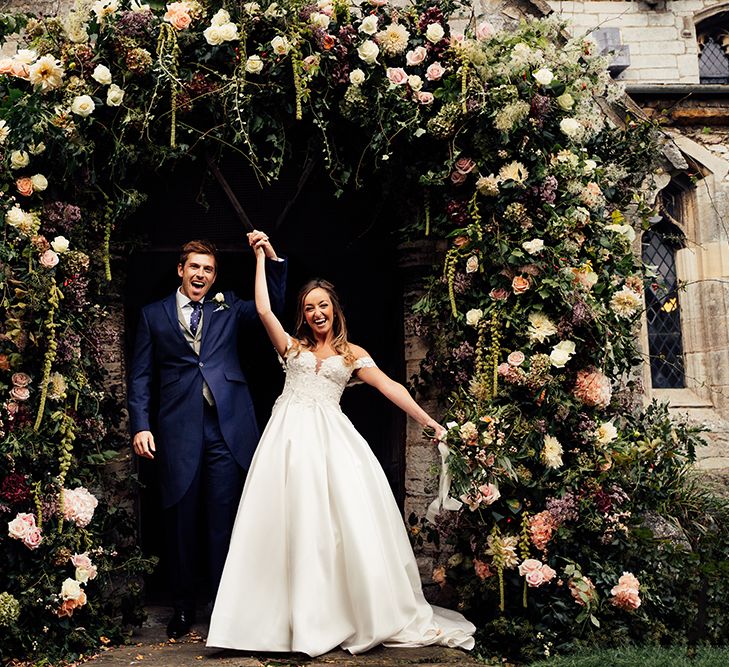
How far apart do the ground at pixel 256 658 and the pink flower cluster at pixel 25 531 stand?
28.8 inches

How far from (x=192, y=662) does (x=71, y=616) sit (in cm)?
79

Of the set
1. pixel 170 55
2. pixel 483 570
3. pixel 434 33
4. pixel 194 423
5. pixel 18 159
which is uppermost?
pixel 434 33

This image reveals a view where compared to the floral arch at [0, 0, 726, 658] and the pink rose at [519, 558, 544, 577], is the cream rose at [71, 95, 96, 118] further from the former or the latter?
the pink rose at [519, 558, 544, 577]

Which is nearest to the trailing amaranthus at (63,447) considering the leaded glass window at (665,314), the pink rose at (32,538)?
the pink rose at (32,538)

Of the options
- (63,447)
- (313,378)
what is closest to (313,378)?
(313,378)

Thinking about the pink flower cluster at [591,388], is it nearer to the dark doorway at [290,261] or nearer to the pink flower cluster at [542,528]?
the pink flower cluster at [542,528]

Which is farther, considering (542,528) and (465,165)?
(465,165)

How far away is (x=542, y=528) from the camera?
5238 millimetres

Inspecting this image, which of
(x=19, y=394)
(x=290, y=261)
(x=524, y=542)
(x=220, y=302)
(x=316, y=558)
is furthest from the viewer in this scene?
(x=290, y=261)

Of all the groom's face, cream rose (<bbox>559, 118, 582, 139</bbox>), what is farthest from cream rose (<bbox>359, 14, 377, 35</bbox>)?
the groom's face

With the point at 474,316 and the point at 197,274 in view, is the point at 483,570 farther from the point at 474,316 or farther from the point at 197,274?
the point at 197,274

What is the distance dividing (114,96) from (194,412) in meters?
1.95

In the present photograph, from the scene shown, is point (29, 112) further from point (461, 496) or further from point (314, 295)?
point (461, 496)

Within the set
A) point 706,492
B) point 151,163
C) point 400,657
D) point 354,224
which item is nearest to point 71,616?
point 400,657
